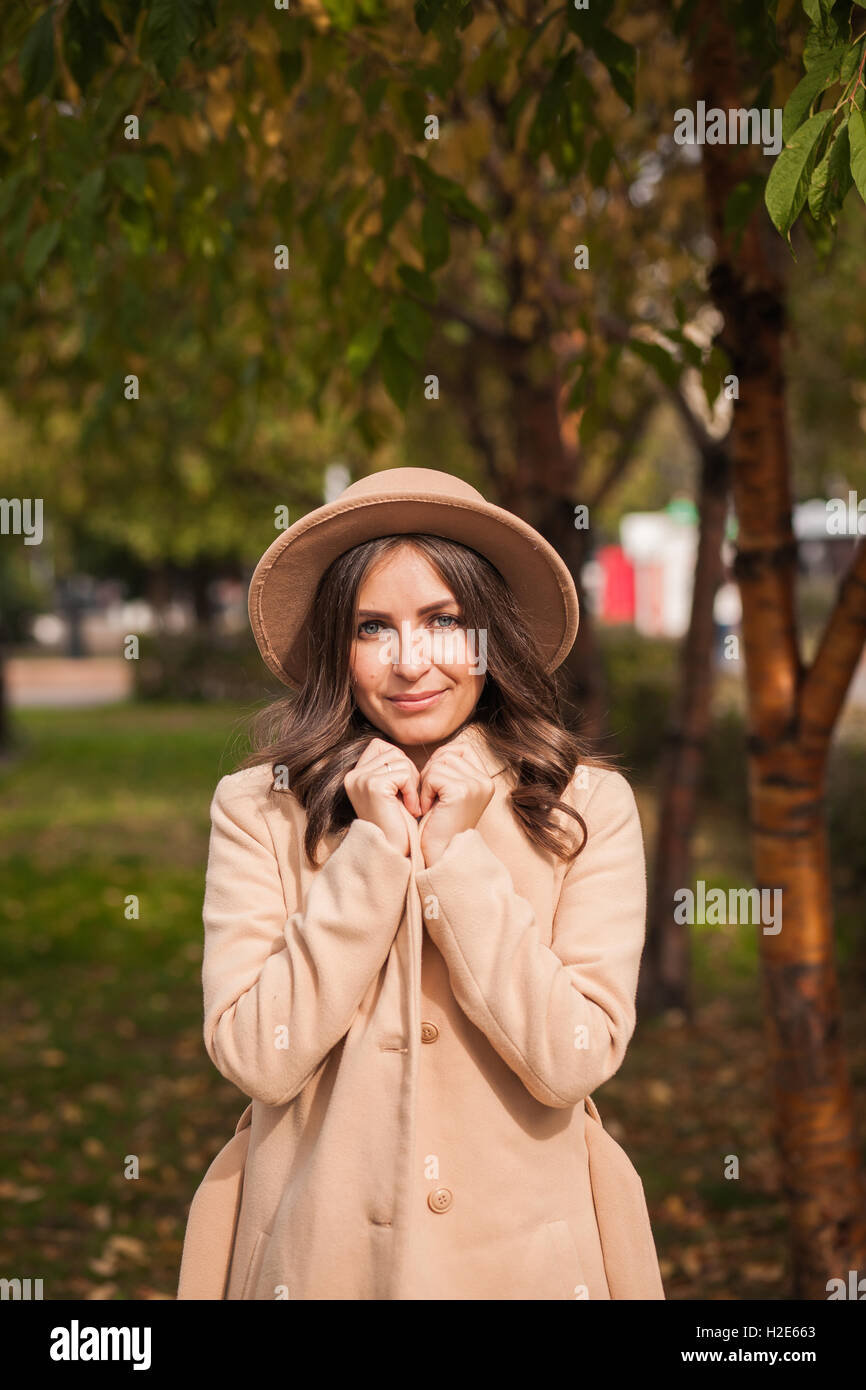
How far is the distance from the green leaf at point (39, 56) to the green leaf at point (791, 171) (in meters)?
1.48

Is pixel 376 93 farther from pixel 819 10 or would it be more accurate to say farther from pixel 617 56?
pixel 819 10

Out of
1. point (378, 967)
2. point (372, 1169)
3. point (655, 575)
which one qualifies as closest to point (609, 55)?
point (378, 967)

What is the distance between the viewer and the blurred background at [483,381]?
313 cm

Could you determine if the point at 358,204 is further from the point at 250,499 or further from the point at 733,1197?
the point at 250,499

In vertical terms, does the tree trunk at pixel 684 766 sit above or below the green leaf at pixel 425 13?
below

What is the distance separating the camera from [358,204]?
3475mm

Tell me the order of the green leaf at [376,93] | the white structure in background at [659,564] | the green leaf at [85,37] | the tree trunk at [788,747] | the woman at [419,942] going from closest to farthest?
the woman at [419,942] < the green leaf at [85,37] < the green leaf at [376,93] < the tree trunk at [788,747] < the white structure in background at [659,564]

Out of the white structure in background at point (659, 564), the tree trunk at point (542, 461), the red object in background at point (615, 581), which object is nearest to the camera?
the tree trunk at point (542, 461)

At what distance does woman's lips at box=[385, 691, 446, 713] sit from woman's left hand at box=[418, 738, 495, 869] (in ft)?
0.34

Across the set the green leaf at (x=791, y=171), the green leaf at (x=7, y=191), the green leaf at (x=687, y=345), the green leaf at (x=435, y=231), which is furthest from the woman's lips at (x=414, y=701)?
the green leaf at (x=7, y=191)

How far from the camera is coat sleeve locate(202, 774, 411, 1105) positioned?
6.55 ft

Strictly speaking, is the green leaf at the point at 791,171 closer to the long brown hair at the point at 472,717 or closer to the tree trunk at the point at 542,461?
the long brown hair at the point at 472,717

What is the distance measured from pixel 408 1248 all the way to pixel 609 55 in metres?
2.25

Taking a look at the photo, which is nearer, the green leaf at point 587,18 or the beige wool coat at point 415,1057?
the beige wool coat at point 415,1057
